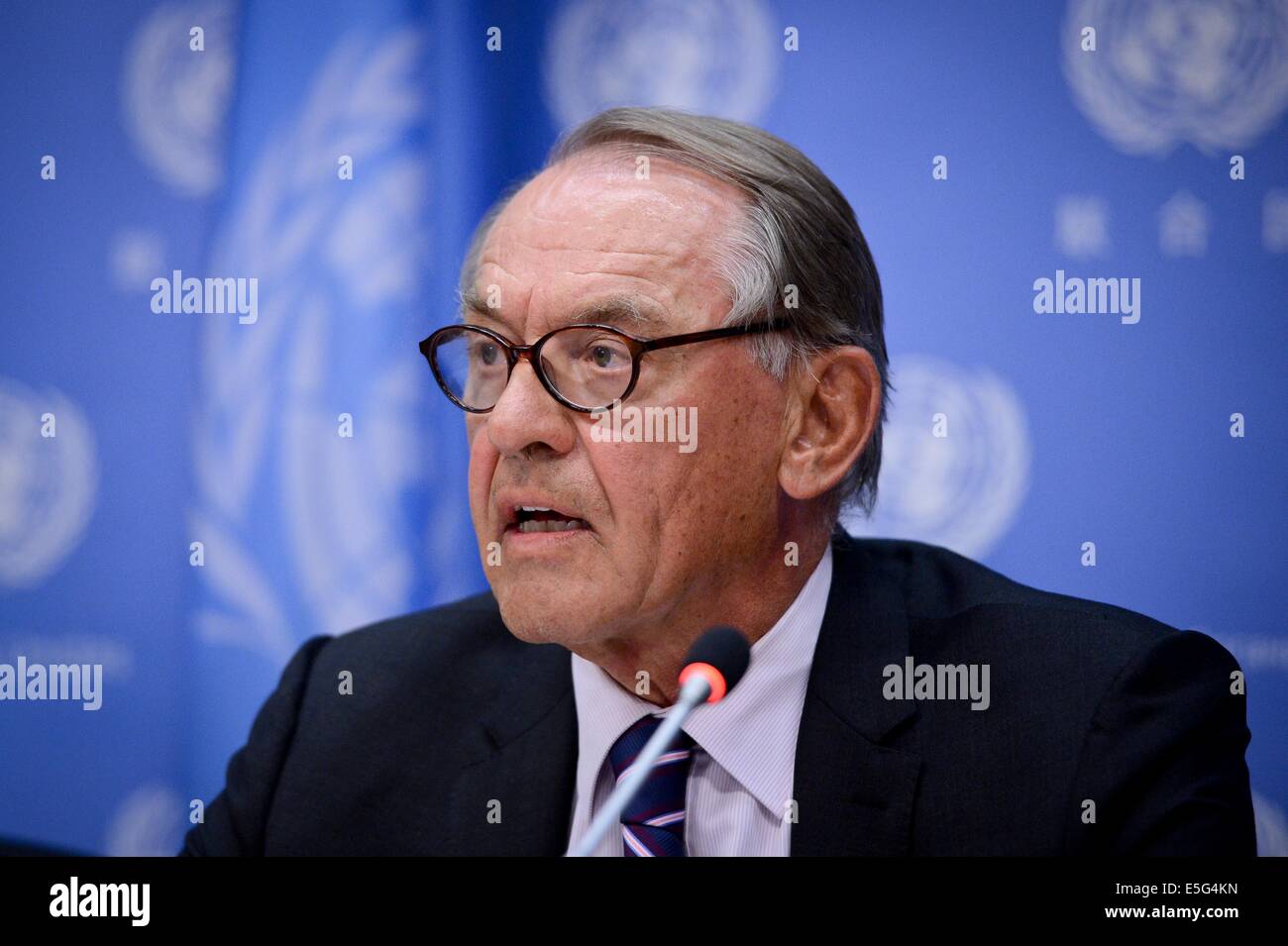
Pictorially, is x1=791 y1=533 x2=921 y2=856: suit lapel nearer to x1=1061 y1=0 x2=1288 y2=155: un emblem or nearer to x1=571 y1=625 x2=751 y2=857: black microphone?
x1=571 y1=625 x2=751 y2=857: black microphone

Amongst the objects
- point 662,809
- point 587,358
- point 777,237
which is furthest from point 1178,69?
point 662,809

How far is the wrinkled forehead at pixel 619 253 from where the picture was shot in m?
1.72

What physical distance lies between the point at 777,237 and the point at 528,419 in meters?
0.52

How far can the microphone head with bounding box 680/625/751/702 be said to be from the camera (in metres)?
1.32

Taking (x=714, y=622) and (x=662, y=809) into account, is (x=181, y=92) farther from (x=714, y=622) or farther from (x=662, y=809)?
(x=662, y=809)

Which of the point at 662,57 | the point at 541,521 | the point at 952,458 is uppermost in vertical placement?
the point at 662,57

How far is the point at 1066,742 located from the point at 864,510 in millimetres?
588

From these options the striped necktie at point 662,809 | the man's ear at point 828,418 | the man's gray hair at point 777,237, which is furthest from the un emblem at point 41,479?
the man's ear at point 828,418

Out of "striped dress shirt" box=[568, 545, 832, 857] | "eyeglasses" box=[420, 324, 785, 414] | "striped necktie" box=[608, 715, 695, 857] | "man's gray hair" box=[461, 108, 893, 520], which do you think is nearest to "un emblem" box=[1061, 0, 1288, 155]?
"man's gray hair" box=[461, 108, 893, 520]

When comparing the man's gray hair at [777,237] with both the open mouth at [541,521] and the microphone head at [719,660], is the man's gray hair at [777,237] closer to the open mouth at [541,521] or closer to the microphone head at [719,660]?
the open mouth at [541,521]

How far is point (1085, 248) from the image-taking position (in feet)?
6.26

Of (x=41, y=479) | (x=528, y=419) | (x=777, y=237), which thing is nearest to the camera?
(x=528, y=419)

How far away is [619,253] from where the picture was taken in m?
1.74
